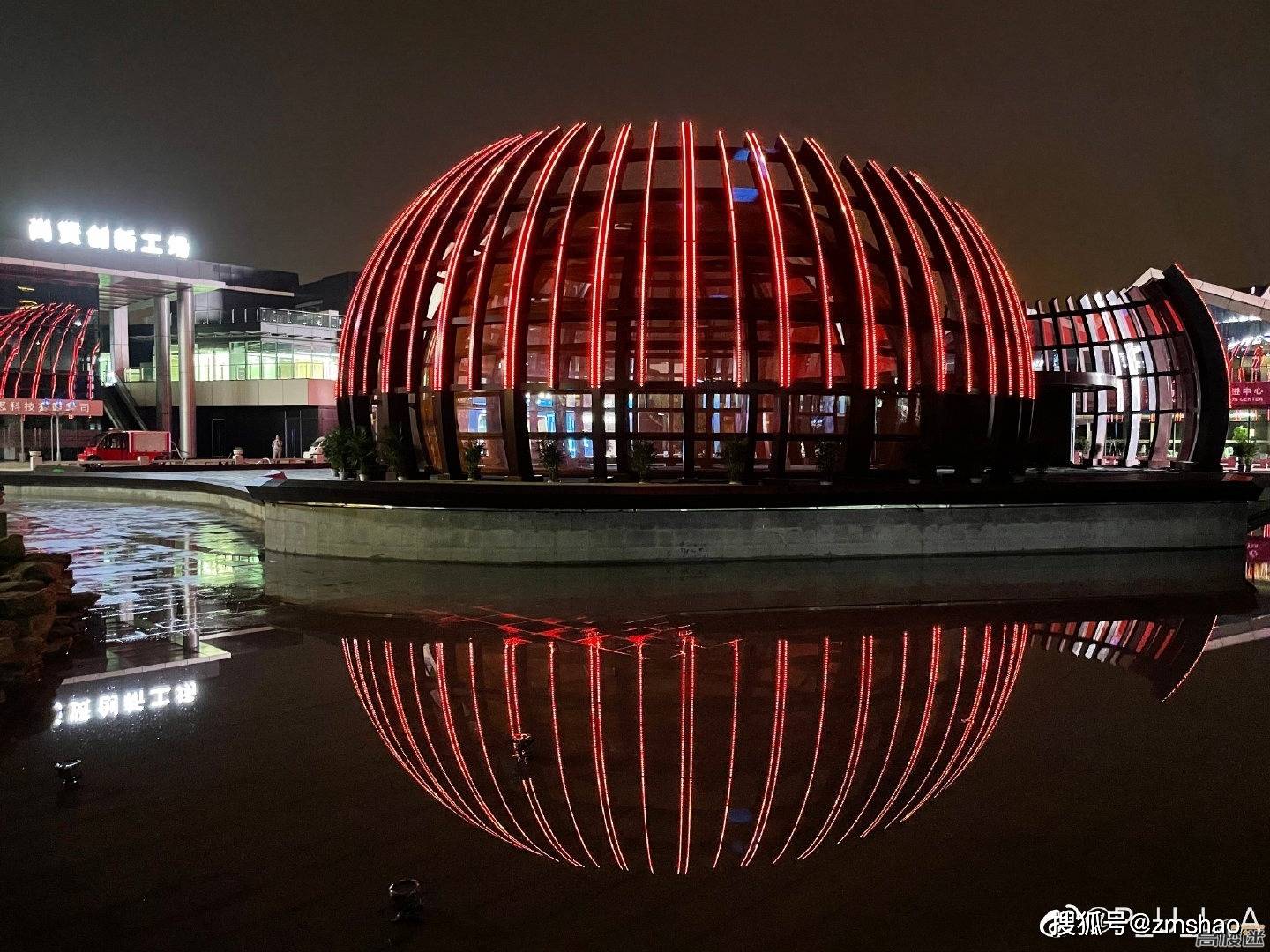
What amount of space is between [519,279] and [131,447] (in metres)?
36.7

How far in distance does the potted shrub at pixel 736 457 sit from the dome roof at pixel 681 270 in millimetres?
1150

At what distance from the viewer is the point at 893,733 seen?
788 cm

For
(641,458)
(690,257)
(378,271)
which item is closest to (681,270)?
(690,257)

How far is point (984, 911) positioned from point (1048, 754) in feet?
9.27

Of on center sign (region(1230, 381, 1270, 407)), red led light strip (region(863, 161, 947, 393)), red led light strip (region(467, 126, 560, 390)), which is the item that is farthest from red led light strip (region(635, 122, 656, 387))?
on center sign (region(1230, 381, 1270, 407))

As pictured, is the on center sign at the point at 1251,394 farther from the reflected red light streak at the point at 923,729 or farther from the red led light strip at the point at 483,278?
the reflected red light streak at the point at 923,729

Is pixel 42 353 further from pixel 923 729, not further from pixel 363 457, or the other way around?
pixel 923 729

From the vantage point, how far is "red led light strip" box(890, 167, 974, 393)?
→ 20.9m

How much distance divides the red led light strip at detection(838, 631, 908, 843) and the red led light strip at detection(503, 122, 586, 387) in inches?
402

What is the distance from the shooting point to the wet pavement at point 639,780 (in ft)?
16.1

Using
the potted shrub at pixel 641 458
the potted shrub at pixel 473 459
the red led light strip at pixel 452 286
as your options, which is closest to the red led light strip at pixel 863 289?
the potted shrub at pixel 641 458

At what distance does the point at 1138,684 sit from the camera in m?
9.41

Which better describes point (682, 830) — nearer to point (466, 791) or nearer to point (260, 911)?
point (466, 791)

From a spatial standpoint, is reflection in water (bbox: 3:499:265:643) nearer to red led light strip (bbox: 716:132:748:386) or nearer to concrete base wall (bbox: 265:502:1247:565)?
concrete base wall (bbox: 265:502:1247:565)
